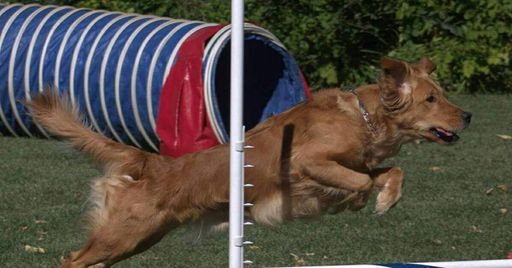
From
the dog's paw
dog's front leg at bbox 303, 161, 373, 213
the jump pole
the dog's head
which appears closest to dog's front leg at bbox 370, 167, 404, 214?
the dog's paw

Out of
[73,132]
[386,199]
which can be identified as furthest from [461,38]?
[73,132]

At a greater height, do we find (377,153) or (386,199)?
(377,153)

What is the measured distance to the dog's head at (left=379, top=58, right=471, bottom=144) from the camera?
5961 millimetres

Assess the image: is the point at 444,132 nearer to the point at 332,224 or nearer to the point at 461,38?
the point at 332,224

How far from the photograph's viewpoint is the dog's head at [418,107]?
5961 millimetres

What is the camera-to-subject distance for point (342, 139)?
5.82 meters

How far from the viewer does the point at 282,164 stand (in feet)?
19.2

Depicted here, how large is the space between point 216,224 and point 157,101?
13.9ft

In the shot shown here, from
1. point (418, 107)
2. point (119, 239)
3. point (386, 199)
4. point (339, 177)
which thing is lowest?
point (119, 239)

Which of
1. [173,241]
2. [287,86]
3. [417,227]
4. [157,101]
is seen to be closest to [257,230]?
[173,241]

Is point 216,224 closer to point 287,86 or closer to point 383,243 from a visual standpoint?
point 383,243

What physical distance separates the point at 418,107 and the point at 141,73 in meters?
4.56

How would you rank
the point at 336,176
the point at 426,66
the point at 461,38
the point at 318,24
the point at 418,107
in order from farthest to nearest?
the point at 461,38
the point at 318,24
the point at 426,66
the point at 418,107
the point at 336,176

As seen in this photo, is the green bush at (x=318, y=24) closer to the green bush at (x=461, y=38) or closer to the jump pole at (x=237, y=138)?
the green bush at (x=461, y=38)
